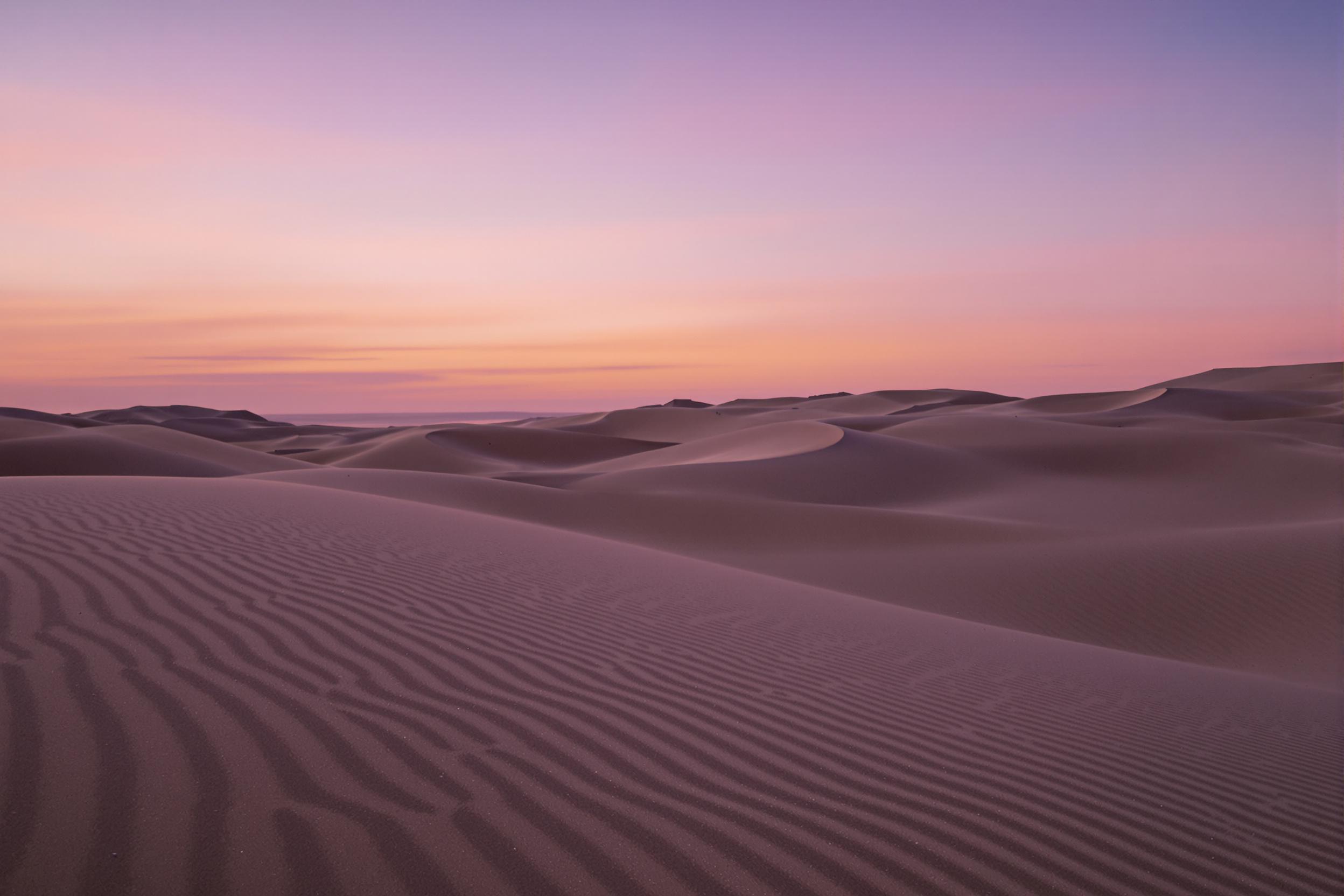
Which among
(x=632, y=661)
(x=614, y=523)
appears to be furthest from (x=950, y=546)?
(x=632, y=661)

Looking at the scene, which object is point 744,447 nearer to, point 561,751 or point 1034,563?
point 1034,563

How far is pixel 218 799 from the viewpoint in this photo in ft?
7.78

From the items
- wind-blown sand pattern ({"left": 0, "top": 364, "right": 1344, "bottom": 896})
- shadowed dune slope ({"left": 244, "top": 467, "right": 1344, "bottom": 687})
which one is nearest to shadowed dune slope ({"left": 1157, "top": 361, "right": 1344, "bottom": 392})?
shadowed dune slope ({"left": 244, "top": 467, "right": 1344, "bottom": 687})

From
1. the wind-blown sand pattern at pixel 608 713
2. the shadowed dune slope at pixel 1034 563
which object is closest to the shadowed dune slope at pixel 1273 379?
the shadowed dune slope at pixel 1034 563

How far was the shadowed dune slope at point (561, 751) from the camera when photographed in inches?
89.8

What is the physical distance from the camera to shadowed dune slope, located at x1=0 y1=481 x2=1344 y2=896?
228 cm

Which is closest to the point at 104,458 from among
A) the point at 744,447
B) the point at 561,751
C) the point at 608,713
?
the point at 744,447

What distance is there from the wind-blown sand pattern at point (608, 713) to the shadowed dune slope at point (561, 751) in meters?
→ 0.02

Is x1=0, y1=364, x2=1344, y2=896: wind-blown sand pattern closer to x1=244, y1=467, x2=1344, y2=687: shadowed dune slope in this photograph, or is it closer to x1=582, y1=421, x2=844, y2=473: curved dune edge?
x1=244, y1=467, x2=1344, y2=687: shadowed dune slope

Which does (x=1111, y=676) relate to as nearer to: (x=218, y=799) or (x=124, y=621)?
(x=218, y=799)

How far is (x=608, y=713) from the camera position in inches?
140

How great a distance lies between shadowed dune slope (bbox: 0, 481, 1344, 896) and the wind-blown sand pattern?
16 mm

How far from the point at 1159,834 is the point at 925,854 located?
1208mm

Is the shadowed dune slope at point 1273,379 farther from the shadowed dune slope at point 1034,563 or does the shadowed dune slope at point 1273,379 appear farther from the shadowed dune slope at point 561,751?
the shadowed dune slope at point 561,751
